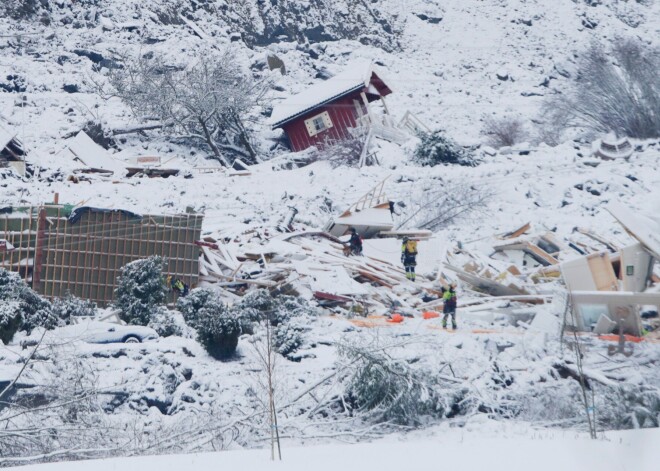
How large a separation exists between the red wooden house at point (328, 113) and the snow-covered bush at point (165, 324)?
13410mm

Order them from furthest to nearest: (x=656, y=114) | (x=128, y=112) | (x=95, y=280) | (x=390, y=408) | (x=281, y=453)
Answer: (x=128, y=112) → (x=656, y=114) → (x=95, y=280) → (x=390, y=408) → (x=281, y=453)

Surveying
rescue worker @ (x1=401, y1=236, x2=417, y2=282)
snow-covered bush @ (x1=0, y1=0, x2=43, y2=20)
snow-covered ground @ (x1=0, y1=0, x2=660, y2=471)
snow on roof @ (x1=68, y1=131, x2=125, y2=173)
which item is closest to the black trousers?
snow-covered ground @ (x1=0, y1=0, x2=660, y2=471)

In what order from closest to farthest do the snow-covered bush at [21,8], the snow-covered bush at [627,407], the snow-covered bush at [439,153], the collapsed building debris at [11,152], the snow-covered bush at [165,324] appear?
the snow-covered bush at [627,407] < the snow-covered bush at [165,324] < the collapsed building debris at [11,152] < the snow-covered bush at [439,153] < the snow-covered bush at [21,8]

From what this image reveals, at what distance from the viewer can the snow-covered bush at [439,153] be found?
24.3 meters

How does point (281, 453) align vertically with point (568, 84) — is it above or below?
below

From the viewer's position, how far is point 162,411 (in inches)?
458

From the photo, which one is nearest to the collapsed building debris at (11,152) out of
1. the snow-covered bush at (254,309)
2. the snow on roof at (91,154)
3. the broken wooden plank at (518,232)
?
the snow on roof at (91,154)

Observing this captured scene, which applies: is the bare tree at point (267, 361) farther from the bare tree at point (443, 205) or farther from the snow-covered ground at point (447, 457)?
the bare tree at point (443, 205)

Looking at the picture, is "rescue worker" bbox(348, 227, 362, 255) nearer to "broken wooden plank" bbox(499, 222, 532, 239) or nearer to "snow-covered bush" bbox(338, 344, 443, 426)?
"broken wooden plank" bbox(499, 222, 532, 239)

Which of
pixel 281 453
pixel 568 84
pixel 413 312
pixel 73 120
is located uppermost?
pixel 568 84

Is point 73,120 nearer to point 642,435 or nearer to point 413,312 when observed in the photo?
point 413,312

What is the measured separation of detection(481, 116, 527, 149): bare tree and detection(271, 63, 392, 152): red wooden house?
3842mm

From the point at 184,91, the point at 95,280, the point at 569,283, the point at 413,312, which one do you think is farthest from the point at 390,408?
the point at 184,91

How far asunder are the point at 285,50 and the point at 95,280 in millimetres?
21881
